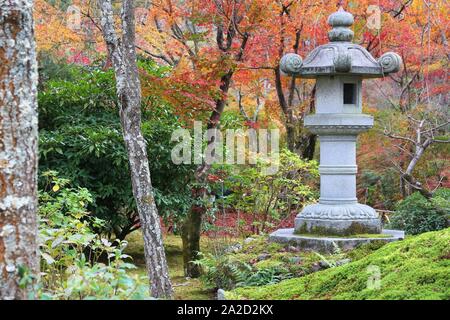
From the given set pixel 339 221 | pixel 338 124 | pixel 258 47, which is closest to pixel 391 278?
pixel 339 221

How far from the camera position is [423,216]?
11.2m

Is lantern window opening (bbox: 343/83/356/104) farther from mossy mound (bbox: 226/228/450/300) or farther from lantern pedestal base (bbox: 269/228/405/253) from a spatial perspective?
mossy mound (bbox: 226/228/450/300)

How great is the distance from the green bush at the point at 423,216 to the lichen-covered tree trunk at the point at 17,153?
343 inches

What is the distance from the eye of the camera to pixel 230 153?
1227 cm

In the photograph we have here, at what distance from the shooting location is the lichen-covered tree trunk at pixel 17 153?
3.36m

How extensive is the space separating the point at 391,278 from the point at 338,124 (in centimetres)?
559

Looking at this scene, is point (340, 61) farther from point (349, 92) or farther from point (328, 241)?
point (328, 241)

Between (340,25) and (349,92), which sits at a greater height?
(340,25)

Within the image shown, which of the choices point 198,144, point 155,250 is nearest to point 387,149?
point 198,144

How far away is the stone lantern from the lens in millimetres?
8914

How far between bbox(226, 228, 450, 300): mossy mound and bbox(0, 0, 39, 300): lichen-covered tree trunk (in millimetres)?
1532

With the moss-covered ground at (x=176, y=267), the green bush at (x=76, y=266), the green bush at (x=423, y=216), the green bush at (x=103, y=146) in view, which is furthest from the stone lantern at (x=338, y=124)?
the green bush at (x=76, y=266)
